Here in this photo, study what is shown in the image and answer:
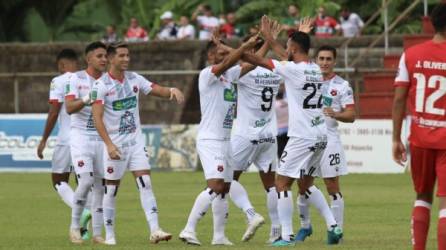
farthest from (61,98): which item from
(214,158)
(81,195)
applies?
(214,158)

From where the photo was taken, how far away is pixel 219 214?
55.2 feet

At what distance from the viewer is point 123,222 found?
21.0 meters

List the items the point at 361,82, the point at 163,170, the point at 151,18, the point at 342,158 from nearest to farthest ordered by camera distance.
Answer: the point at 342,158, the point at 163,170, the point at 361,82, the point at 151,18

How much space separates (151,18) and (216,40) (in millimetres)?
32886

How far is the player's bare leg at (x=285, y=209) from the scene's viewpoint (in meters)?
16.2

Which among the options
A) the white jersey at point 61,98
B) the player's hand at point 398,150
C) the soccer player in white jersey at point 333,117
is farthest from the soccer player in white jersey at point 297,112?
the player's hand at point 398,150

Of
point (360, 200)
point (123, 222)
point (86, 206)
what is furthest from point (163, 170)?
point (86, 206)

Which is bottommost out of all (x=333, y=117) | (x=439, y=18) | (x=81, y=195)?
(x=81, y=195)

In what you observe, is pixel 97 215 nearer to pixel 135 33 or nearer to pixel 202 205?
pixel 202 205

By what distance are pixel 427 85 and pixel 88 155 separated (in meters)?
5.86

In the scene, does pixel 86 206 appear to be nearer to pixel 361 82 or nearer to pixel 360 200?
pixel 360 200

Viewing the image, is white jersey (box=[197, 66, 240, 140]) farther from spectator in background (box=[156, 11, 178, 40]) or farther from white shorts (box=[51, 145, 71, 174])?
spectator in background (box=[156, 11, 178, 40])

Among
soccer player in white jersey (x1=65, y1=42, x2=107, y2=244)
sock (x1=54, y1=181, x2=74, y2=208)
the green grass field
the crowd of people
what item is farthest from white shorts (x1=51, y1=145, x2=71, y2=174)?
the crowd of people

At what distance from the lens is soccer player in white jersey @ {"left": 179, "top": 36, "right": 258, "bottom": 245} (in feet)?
54.5
